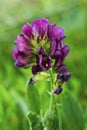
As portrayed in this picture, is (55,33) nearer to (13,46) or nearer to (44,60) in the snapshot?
(44,60)

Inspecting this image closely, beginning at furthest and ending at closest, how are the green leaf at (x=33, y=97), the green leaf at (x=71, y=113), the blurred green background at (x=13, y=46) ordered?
the blurred green background at (x=13, y=46), the green leaf at (x=71, y=113), the green leaf at (x=33, y=97)

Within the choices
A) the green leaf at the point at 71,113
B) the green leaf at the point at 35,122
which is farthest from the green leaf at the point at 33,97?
the green leaf at the point at 35,122

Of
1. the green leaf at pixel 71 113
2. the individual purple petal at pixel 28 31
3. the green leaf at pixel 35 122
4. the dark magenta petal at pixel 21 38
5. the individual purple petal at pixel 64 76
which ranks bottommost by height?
the green leaf at pixel 71 113

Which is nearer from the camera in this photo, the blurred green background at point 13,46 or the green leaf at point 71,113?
the green leaf at point 71,113

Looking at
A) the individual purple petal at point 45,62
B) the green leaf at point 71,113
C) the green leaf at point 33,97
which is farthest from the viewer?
the green leaf at point 71,113

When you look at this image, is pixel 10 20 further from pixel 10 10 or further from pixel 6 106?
pixel 6 106

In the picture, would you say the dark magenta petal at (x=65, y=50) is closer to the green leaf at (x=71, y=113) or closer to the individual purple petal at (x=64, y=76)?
the individual purple petal at (x=64, y=76)

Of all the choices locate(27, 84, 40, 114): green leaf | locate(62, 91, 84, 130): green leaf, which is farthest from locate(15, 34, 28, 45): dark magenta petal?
locate(62, 91, 84, 130): green leaf

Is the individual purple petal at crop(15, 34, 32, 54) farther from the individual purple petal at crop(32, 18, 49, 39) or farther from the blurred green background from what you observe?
the blurred green background

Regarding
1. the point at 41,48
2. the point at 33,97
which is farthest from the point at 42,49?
the point at 33,97
